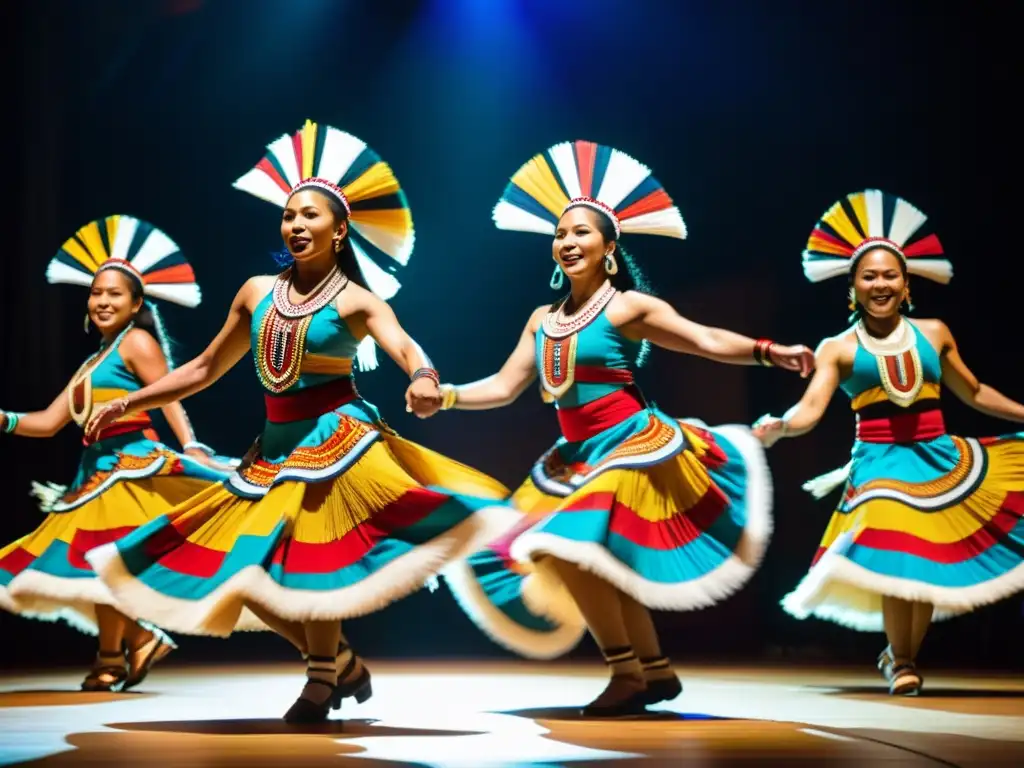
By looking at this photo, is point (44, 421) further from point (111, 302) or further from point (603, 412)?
point (603, 412)

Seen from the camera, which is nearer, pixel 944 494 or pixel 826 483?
pixel 944 494

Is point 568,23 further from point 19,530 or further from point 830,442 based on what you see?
point 19,530

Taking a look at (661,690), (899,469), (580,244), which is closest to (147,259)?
(580,244)

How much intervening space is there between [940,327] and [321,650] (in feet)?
7.69

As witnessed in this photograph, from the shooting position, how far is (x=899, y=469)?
14.3 ft

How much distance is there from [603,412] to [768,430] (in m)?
0.48

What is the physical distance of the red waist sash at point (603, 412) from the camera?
142 inches

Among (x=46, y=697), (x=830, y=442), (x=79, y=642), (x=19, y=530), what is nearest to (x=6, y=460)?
(x=19, y=530)

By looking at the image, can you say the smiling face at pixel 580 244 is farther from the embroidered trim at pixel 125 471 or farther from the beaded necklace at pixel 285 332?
the embroidered trim at pixel 125 471

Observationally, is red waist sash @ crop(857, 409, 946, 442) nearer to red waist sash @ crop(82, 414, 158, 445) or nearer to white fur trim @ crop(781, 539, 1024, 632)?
white fur trim @ crop(781, 539, 1024, 632)

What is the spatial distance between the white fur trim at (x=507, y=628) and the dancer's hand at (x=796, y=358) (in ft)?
2.76

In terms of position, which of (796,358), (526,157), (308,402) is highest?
(526,157)

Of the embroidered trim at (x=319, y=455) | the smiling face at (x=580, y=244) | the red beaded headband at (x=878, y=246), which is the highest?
the red beaded headband at (x=878, y=246)

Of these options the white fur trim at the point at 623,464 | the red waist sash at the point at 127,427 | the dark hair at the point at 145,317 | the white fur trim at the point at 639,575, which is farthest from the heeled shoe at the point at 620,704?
the dark hair at the point at 145,317
